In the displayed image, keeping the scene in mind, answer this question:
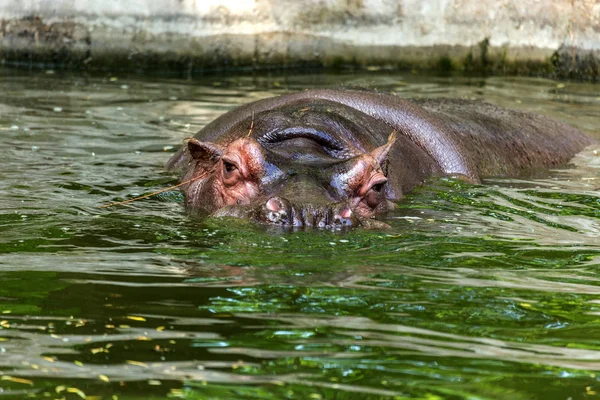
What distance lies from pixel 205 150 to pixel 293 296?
2.08 m

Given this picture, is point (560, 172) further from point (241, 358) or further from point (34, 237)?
point (241, 358)

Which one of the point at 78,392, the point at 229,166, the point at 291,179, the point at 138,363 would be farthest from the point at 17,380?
the point at 229,166

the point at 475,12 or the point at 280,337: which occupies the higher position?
the point at 475,12

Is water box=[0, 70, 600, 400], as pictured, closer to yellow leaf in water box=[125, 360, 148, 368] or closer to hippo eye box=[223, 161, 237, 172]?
yellow leaf in water box=[125, 360, 148, 368]

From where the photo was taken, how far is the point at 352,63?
41.1ft

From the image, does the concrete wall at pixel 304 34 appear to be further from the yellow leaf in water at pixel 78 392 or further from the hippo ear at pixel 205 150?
the yellow leaf in water at pixel 78 392

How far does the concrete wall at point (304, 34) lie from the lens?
11688mm

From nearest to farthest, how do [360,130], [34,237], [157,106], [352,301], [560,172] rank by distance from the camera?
[352,301] < [34,237] < [360,130] < [560,172] < [157,106]

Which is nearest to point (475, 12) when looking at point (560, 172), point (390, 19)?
point (390, 19)

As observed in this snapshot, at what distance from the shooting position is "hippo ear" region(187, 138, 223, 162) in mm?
5617

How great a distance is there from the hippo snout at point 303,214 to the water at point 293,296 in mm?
96

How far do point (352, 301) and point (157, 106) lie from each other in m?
6.30

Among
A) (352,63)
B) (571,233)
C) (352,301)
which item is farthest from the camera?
(352,63)

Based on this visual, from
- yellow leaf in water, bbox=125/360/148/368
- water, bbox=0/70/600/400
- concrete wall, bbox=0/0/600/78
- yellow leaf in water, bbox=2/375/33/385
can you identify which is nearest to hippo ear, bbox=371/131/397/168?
water, bbox=0/70/600/400
